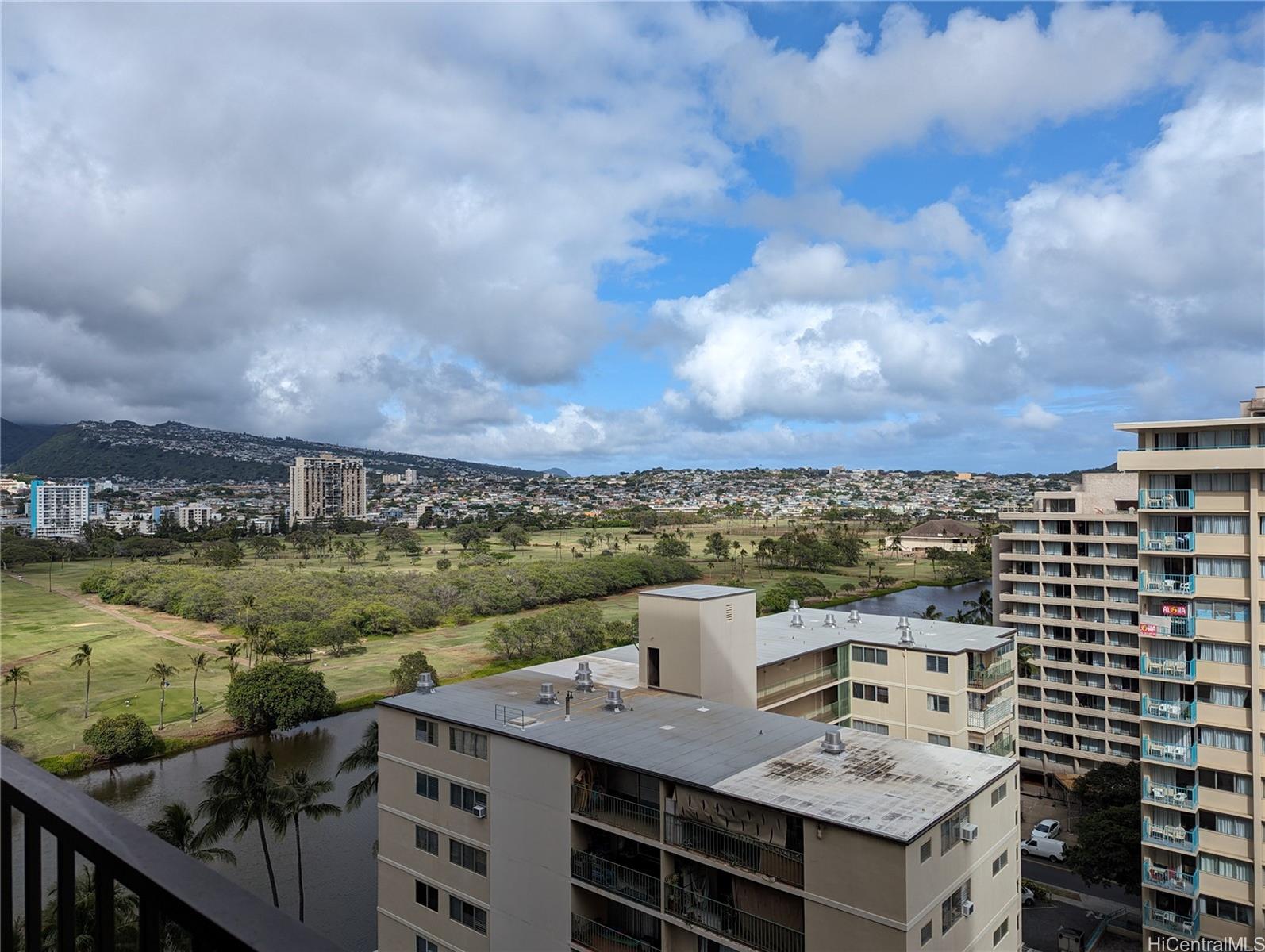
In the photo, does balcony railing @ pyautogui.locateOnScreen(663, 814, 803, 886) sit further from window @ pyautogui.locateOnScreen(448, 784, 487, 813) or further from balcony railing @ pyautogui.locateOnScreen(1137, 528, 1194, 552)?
balcony railing @ pyautogui.locateOnScreen(1137, 528, 1194, 552)

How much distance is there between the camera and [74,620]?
44188 millimetres

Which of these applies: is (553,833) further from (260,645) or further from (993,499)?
(993,499)

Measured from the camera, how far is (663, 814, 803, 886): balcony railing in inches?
361

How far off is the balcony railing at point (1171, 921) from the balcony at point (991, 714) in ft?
14.5

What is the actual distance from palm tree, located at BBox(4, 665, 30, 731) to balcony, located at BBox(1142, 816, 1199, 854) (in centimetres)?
3715

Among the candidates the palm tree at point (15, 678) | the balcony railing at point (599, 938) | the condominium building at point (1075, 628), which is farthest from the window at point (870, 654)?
the palm tree at point (15, 678)

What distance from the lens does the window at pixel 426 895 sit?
12836 millimetres

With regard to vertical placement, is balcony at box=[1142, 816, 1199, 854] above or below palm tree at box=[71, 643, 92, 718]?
above

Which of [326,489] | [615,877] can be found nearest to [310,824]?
[615,877]

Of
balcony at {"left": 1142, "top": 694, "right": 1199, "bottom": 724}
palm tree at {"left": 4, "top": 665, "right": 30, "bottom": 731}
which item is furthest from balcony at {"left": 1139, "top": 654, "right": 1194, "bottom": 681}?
palm tree at {"left": 4, "top": 665, "right": 30, "bottom": 731}

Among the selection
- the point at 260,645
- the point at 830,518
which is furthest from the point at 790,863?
the point at 830,518

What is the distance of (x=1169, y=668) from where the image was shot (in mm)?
14391

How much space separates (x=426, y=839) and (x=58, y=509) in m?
83.9

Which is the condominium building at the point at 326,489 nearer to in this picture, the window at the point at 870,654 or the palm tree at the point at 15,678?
the palm tree at the point at 15,678
